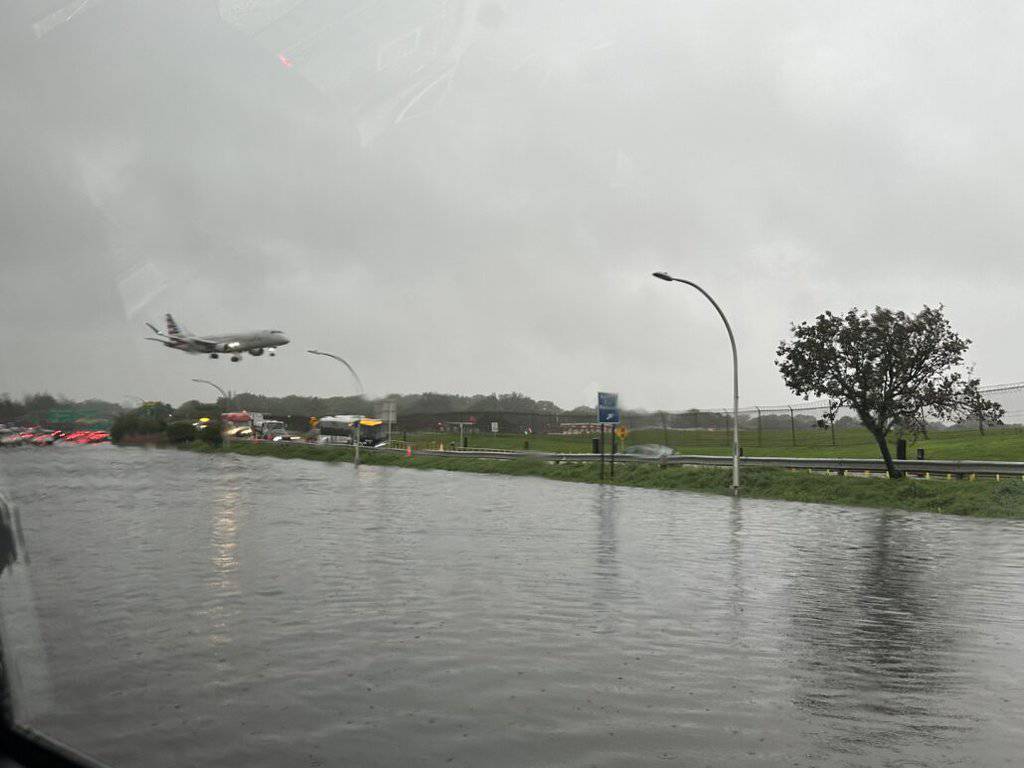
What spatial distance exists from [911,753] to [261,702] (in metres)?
3.88

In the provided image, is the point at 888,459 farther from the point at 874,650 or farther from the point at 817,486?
the point at 874,650

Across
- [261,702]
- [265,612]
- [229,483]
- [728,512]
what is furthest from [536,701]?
[229,483]

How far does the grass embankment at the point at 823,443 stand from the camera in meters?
37.0

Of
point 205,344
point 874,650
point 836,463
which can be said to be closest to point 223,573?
point 205,344

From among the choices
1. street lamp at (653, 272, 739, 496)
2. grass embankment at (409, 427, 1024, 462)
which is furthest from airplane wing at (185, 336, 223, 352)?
grass embankment at (409, 427, 1024, 462)

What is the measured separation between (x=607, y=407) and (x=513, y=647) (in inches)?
1195

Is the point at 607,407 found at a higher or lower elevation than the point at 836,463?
higher

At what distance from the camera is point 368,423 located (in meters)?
76.8

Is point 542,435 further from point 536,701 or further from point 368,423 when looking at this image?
point 536,701

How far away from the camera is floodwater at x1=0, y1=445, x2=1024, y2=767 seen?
16.1 ft

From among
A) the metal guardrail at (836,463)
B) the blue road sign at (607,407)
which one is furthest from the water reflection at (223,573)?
the metal guardrail at (836,463)

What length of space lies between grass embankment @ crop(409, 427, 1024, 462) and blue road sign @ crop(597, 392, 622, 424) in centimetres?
1169

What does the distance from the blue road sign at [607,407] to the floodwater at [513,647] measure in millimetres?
20126

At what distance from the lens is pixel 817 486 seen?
2898cm
